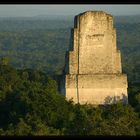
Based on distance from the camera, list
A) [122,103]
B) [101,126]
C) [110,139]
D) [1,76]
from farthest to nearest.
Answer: [1,76]
[122,103]
[101,126]
[110,139]

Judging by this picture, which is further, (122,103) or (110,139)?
(122,103)

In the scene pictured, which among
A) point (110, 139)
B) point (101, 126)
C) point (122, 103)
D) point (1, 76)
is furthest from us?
point (1, 76)

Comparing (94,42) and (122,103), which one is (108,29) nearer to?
(94,42)

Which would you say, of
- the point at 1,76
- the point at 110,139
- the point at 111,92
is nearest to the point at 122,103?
the point at 111,92
